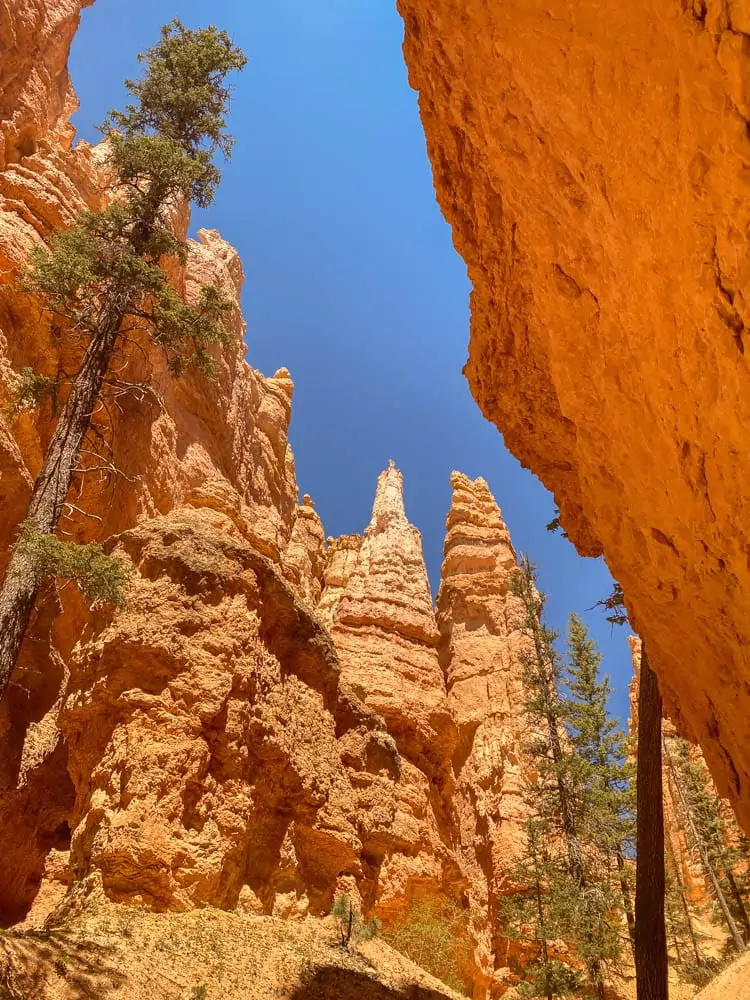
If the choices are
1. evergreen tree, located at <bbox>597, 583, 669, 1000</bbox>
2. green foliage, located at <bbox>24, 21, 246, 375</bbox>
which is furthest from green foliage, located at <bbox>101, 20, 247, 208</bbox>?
evergreen tree, located at <bbox>597, 583, 669, 1000</bbox>

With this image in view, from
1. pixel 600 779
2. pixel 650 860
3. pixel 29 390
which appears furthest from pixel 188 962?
pixel 600 779

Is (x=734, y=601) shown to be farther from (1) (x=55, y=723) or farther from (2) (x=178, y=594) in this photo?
(1) (x=55, y=723)

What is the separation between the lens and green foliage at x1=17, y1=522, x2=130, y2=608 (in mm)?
8930

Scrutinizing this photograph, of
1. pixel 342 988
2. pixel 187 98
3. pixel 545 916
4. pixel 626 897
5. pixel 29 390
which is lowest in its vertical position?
pixel 342 988

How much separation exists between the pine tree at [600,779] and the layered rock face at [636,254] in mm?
13893

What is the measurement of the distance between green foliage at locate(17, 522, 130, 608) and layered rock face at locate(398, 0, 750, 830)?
742 cm

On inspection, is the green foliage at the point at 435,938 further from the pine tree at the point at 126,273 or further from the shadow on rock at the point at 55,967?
the pine tree at the point at 126,273

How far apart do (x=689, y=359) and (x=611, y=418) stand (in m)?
2.35

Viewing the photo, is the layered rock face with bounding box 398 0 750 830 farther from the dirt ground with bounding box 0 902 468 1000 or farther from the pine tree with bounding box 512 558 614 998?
the pine tree with bounding box 512 558 614 998

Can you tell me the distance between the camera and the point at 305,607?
15.6 m

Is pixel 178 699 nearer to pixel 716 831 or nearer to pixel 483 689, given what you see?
pixel 483 689

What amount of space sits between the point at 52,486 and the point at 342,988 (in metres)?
9.28

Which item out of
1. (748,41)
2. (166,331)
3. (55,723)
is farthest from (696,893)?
(748,41)

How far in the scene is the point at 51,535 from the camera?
9.19 meters
